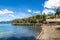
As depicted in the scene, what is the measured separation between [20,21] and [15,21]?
10376mm

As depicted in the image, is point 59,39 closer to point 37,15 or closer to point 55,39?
point 55,39

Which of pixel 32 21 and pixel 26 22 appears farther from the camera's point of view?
pixel 26 22

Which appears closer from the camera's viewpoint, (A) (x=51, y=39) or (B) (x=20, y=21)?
(A) (x=51, y=39)

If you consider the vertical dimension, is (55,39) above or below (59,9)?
below

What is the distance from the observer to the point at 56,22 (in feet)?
193

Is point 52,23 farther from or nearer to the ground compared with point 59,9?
nearer to the ground

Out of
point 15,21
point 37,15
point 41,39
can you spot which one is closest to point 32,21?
point 37,15

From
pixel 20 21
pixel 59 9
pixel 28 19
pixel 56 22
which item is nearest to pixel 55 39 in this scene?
A: pixel 56 22

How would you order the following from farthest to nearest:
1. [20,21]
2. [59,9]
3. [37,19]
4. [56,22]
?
1. [20,21]
2. [37,19]
3. [59,9]
4. [56,22]

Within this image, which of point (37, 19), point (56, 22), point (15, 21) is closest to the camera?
point (56, 22)

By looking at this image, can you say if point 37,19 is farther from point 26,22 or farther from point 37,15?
point 26,22

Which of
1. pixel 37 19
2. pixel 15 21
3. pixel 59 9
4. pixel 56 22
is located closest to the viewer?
pixel 56 22

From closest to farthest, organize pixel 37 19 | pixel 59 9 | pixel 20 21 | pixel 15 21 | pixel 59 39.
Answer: pixel 59 39 < pixel 59 9 < pixel 37 19 < pixel 20 21 < pixel 15 21

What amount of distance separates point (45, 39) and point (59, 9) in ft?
190
